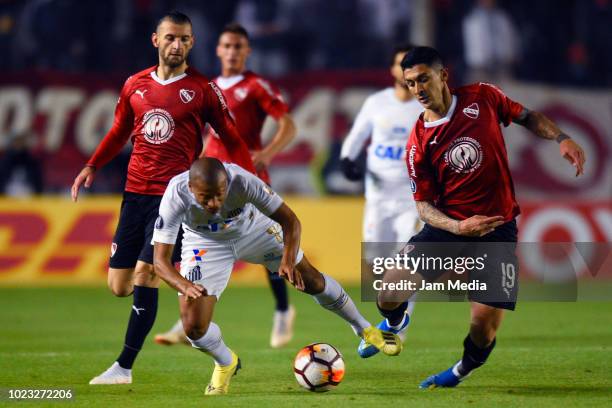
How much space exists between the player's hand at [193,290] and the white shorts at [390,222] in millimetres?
3529

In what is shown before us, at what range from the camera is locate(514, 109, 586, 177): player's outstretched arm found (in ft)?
22.8

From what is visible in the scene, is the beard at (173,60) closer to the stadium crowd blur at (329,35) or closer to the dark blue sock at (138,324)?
the dark blue sock at (138,324)

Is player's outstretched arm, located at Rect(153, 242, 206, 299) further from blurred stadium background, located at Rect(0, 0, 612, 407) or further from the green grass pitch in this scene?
blurred stadium background, located at Rect(0, 0, 612, 407)

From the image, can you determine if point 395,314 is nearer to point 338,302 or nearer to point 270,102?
point 338,302

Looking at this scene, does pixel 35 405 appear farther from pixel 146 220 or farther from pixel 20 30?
pixel 20 30

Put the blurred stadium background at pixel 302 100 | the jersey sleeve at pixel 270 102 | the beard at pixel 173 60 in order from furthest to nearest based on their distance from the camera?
the blurred stadium background at pixel 302 100 → the jersey sleeve at pixel 270 102 → the beard at pixel 173 60

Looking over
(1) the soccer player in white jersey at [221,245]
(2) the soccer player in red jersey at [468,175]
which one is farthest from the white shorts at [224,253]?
(2) the soccer player in red jersey at [468,175]

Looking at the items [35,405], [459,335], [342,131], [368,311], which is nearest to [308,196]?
[342,131]

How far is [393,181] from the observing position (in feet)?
32.5

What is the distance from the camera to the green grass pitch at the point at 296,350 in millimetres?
7016

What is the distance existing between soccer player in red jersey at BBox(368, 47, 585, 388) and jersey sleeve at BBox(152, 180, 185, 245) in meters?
1.44

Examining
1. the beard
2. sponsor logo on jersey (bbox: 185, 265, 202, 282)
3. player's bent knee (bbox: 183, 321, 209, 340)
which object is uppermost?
the beard

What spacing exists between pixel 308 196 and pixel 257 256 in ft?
26.8

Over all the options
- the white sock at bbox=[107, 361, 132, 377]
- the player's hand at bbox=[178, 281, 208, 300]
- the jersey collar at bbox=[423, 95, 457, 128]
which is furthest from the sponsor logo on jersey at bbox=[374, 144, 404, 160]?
the player's hand at bbox=[178, 281, 208, 300]
